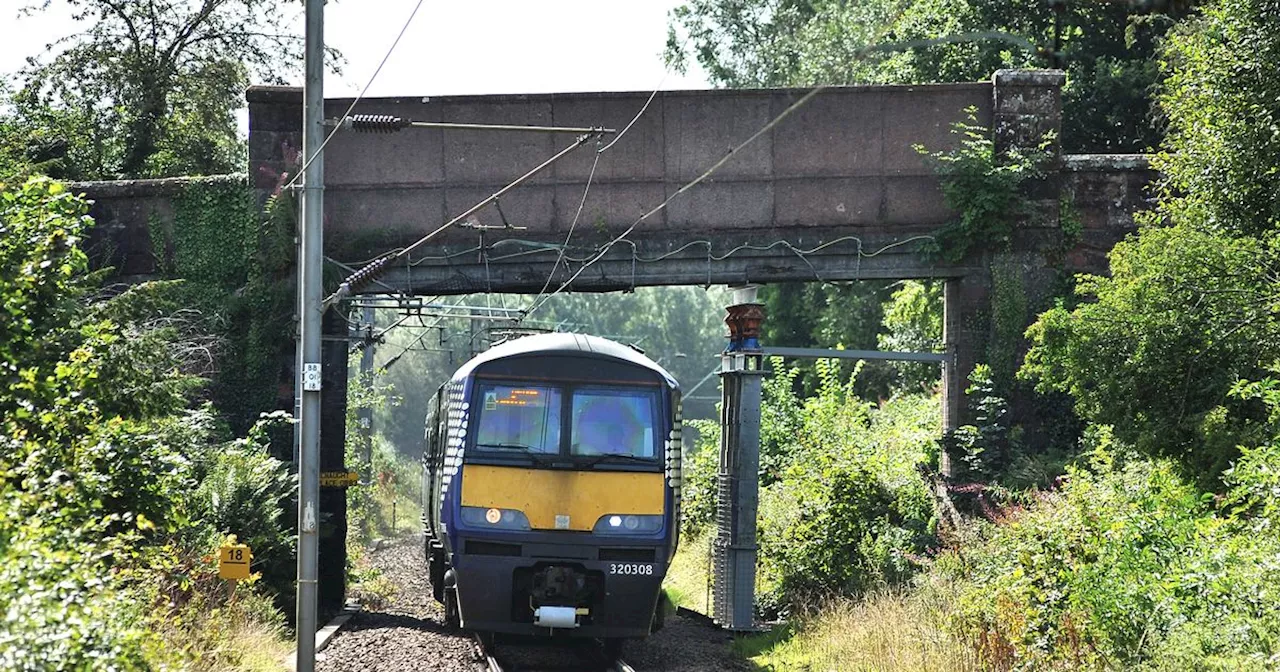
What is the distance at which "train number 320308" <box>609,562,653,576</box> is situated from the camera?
45.2 feet

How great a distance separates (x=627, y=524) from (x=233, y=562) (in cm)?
361

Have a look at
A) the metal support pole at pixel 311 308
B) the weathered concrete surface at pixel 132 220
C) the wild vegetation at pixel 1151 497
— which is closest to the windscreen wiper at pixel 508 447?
the metal support pole at pixel 311 308

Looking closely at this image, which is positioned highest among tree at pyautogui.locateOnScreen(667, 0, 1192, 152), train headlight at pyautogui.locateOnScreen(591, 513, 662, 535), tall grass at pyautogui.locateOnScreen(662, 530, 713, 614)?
tree at pyautogui.locateOnScreen(667, 0, 1192, 152)

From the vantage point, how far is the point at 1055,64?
28172 mm

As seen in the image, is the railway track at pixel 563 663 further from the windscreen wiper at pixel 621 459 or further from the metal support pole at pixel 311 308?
the metal support pole at pixel 311 308

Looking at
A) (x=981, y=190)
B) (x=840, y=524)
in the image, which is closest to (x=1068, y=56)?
(x=981, y=190)

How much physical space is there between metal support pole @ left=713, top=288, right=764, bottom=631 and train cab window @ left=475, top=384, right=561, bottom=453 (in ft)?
11.8

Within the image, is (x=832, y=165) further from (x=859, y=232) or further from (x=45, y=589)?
(x=45, y=589)

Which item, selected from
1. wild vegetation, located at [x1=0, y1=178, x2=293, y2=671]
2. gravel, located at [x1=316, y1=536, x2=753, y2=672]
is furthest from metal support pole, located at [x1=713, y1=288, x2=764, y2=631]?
wild vegetation, located at [x1=0, y1=178, x2=293, y2=671]

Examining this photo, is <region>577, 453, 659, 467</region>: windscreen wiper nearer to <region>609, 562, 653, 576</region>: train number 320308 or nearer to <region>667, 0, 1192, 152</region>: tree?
<region>609, 562, 653, 576</region>: train number 320308

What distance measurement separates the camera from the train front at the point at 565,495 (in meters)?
13.7

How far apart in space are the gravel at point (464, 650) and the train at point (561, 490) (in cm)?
75

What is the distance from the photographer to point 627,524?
13.9 meters

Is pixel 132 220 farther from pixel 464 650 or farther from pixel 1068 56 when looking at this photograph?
pixel 1068 56
